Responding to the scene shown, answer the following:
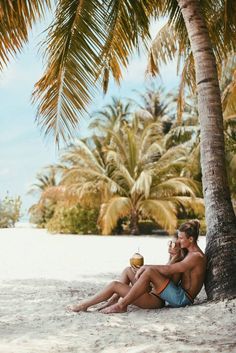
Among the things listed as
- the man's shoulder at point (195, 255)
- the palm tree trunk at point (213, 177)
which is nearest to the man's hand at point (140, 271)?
the man's shoulder at point (195, 255)

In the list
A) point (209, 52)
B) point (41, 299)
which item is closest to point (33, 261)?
point (41, 299)

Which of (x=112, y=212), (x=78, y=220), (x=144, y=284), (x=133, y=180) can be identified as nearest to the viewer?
(x=144, y=284)

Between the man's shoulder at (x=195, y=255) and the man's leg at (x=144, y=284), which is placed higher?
the man's shoulder at (x=195, y=255)

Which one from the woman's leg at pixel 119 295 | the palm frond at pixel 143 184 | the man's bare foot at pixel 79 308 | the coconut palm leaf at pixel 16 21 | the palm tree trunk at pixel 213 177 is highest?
the coconut palm leaf at pixel 16 21

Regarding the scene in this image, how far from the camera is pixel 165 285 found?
238 inches

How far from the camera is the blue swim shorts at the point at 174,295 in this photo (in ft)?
20.0

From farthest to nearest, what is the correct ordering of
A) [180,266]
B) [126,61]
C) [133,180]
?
[133,180], [126,61], [180,266]

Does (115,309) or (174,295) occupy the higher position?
(174,295)

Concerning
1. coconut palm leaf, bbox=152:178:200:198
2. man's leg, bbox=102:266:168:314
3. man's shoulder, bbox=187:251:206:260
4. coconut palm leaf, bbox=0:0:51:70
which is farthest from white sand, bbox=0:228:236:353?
coconut palm leaf, bbox=152:178:200:198

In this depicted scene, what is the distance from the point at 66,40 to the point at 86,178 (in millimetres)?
15676

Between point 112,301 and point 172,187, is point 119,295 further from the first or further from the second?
point 172,187

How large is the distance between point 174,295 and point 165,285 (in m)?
0.22

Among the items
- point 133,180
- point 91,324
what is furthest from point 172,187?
point 91,324

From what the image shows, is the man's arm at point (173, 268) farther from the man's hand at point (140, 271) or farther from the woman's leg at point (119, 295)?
the woman's leg at point (119, 295)
